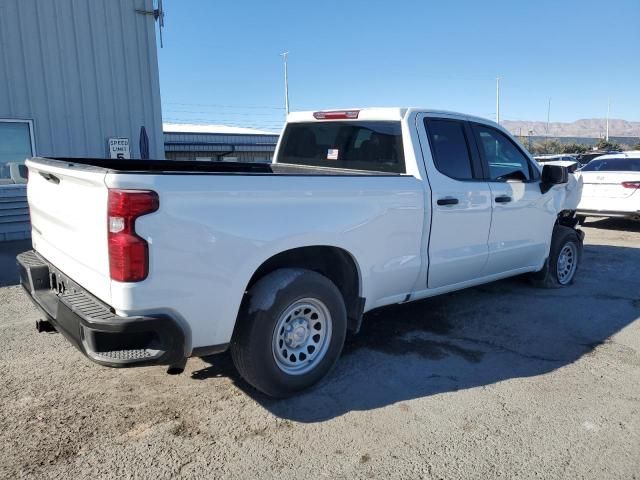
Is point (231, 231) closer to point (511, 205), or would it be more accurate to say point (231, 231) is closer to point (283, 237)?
point (283, 237)

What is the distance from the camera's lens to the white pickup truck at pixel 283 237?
2.75 m

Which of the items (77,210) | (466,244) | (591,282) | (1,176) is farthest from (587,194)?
(1,176)

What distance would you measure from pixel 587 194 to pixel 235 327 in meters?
9.55

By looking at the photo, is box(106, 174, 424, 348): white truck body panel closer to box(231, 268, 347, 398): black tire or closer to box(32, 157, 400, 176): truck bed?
box(231, 268, 347, 398): black tire

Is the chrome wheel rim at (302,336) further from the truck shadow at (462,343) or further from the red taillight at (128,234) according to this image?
the red taillight at (128,234)

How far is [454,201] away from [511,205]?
1.02m

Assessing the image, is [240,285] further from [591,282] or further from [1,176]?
[1,176]

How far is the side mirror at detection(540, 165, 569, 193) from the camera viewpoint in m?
5.40

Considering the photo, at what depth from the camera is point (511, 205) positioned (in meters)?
5.07

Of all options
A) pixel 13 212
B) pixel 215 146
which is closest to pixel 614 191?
pixel 13 212

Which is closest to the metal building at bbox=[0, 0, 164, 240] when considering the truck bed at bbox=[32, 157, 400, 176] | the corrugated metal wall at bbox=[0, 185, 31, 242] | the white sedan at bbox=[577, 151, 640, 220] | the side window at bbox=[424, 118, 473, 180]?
the corrugated metal wall at bbox=[0, 185, 31, 242]

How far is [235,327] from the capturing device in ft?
10.8

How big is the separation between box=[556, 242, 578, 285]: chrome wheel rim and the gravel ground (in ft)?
4.54

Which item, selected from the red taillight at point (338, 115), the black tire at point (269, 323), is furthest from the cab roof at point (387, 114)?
the black tire at point (269, 323)
